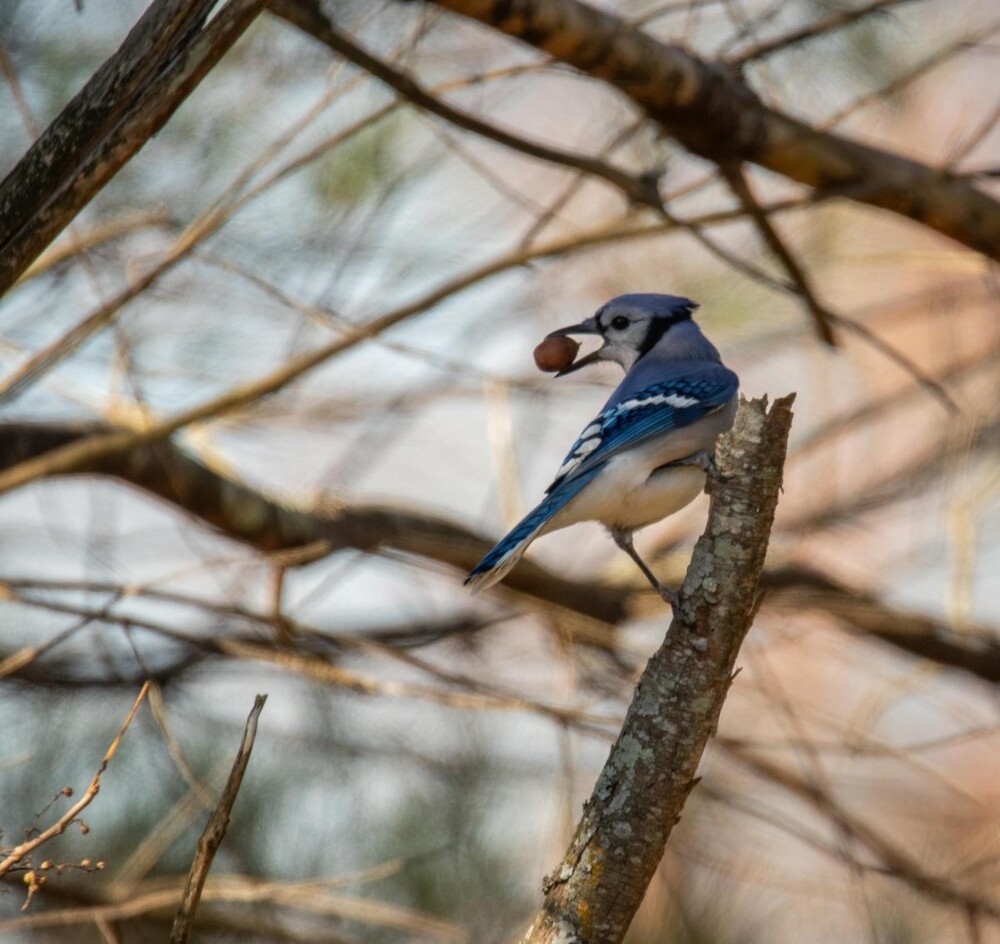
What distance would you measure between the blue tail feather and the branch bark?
2.02 ft

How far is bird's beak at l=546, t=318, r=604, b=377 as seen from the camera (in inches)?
120

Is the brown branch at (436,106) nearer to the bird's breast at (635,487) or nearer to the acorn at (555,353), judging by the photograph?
the acorn at (555,353)

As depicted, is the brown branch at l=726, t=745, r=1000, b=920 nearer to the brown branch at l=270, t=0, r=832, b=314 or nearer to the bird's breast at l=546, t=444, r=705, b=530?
the bird's breast at l=546, t=444, r=705, b=530

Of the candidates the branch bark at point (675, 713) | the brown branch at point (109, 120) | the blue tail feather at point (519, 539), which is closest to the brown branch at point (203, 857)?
the branch bark at point (675, 713)

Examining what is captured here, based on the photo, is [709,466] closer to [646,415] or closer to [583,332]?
[646,415]

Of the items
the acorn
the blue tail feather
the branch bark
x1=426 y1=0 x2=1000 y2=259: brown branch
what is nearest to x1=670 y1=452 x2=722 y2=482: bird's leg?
the branch bark

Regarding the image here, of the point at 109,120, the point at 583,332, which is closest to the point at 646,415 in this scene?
the point at 583,332

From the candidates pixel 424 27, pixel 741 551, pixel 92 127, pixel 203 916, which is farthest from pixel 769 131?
pixel 203 916

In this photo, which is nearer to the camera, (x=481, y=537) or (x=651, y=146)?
(x=651, y=146)

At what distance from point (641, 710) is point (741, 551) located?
24cm

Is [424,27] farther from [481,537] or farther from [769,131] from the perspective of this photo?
[481,537]

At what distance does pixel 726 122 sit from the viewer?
303 centimetres

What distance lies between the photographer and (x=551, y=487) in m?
2.67

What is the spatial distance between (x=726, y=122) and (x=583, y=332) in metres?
0.57
